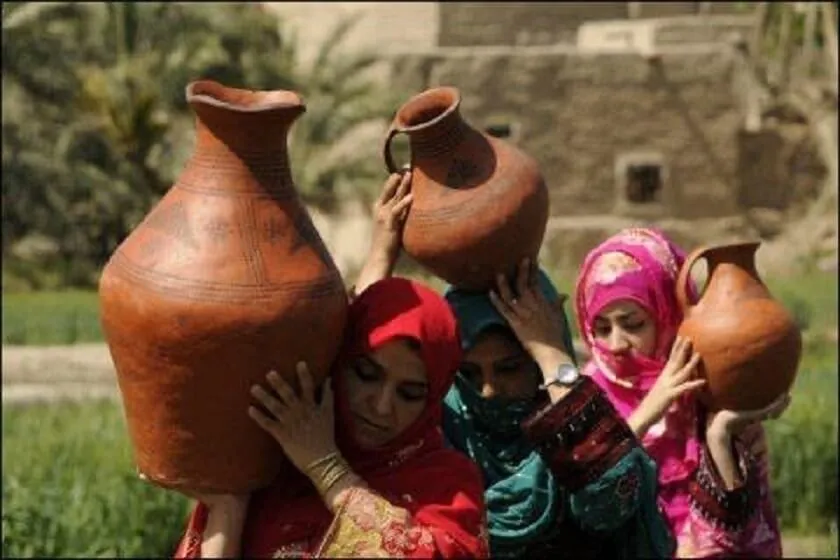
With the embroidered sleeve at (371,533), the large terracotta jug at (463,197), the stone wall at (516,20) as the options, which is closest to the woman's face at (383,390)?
the embroidered sleeve at (371,533)

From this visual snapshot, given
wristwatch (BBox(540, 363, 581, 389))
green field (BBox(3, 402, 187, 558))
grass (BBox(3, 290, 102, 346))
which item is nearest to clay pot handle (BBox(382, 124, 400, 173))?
wristwatch (BBox(540, 363, 581, 389))

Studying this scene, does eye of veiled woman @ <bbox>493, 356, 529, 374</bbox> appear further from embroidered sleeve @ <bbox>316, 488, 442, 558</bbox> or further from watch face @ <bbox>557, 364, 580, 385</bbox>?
embroidered sleeve @ <bbox>316, 488, 442, 558</bbox>

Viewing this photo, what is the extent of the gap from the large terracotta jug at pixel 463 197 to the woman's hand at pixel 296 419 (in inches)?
27.4

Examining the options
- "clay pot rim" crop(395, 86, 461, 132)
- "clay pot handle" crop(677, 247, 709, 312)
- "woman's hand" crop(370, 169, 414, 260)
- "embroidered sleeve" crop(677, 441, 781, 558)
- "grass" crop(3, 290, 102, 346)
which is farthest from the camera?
"grass" crop(3, 290, 102, 346)

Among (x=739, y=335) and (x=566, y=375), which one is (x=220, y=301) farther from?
(x=739, y=335)

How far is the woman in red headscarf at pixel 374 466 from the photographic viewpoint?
2.69 m

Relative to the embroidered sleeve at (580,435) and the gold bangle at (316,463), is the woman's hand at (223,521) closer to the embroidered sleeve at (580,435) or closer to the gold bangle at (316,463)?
the gold bangle at (316,463)

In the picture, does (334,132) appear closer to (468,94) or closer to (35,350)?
(468,94)

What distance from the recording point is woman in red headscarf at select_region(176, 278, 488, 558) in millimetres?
2693

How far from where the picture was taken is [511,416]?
139 inches

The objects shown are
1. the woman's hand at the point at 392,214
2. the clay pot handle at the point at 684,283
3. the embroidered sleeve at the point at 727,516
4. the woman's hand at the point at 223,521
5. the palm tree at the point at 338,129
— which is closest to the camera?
the woman's hand at the point at 223,521

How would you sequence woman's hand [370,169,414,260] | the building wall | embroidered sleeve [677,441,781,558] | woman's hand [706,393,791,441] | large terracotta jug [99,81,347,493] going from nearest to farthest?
large terracotta jug [99,81,347,493] → woman's hand [370,169,414,260] → woman's hand [706,393,791,441] → embroidered sleeve [677,441,781,558] → the building wall

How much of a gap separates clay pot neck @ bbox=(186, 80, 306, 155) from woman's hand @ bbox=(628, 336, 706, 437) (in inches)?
49.6

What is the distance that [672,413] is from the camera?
425 centimetres
